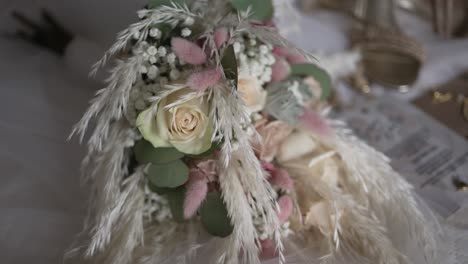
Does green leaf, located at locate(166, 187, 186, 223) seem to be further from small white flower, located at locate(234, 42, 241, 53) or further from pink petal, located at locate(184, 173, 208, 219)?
small white flower, located at locate(234, 42, 241, 53)

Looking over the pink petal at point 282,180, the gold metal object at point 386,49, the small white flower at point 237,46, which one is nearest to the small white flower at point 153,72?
the small white flower at point 237,46

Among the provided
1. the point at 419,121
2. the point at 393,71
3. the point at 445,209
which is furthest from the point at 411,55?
the point at 445,209

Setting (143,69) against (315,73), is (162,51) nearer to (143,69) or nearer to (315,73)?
(143,69)

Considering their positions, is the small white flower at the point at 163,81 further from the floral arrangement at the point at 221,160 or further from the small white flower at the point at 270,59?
the small white flower at the point at 270,59

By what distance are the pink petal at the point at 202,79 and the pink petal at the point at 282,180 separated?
0.53 ft

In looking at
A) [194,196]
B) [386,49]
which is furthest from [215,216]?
[386,49]

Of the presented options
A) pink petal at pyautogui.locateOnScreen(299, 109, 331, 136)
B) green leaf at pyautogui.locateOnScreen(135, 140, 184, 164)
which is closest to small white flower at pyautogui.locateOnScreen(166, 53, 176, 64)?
green leaf at pyautogui.locateOnScreen(135, 140, 184, 164)

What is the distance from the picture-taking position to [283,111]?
649 millimetres

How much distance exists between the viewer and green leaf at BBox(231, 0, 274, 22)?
2.00ft

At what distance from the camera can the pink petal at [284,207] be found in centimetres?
61

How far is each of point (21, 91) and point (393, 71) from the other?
771mm

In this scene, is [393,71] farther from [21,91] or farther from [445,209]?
[21,91]

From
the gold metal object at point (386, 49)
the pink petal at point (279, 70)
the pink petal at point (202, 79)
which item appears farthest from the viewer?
the gold metal object at point (386, 49)

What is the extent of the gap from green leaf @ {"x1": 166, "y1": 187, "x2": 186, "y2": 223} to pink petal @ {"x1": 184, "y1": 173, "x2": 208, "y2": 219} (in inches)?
0.7
